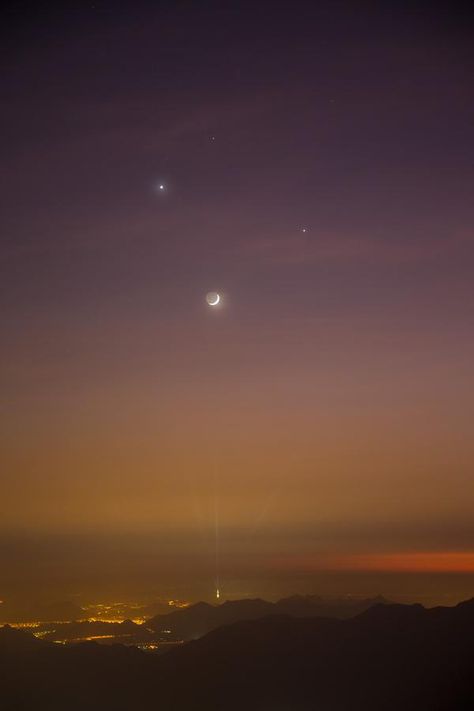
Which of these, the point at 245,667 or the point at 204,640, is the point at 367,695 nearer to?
the point at 245,667

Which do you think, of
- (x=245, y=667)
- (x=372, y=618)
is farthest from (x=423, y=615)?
(x=245, y=667)

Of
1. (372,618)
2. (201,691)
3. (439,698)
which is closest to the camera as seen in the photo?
(439,698)

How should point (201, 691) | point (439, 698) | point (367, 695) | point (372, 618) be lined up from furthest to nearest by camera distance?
point (372, 618)
point (201, 691)
point (367, 695)
point (439, 698)

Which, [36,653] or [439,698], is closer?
[439,698]

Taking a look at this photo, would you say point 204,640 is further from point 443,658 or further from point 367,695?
point 443,658

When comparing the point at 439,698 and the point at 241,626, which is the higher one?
the point at 241,626

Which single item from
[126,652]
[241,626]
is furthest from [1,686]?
[241,626]
